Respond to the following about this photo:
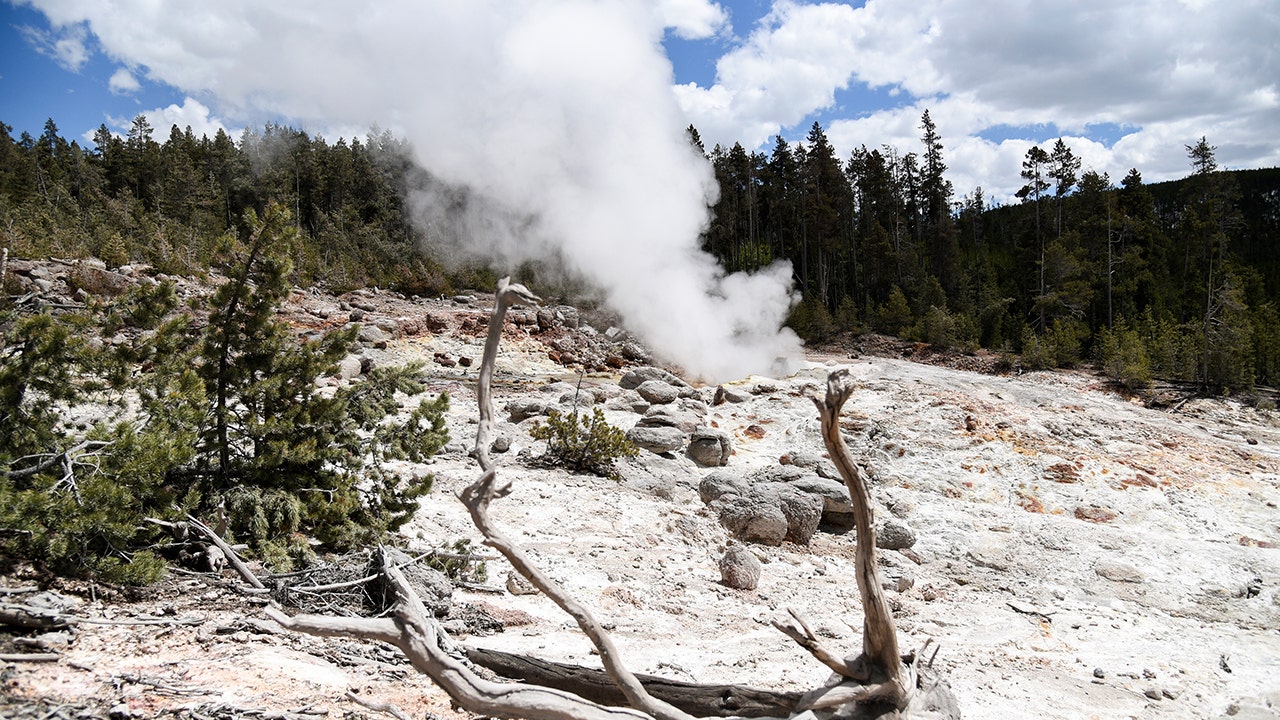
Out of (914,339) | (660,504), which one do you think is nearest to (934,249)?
(914,339)

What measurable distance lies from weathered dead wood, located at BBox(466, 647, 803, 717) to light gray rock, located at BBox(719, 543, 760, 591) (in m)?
2.94

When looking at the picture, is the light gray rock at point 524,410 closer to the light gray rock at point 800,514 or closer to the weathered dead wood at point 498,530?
the light gray rock at point 800,514

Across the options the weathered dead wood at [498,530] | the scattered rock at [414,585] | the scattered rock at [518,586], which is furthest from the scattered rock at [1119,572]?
the scattered rock at [414,585]

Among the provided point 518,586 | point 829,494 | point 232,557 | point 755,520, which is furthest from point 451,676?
point 829,494

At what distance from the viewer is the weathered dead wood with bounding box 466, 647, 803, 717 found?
3334mm

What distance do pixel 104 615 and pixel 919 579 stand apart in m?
6.71

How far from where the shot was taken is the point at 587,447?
9438 mm

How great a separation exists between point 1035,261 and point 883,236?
7561 millimetres

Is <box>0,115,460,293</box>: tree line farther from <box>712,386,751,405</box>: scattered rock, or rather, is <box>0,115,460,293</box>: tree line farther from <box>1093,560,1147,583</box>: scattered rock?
<box>1093,560,1147,583</box>: scattered rock

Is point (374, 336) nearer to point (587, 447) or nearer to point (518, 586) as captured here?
point (587, 447)

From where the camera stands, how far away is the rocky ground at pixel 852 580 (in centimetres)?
348

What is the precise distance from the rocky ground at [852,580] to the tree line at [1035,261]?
7.09 metres

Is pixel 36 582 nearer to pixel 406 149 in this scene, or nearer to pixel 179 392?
pixel 179 392

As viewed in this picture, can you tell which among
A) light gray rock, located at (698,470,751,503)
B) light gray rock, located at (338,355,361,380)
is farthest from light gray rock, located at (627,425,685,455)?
light gray rock, located at (338,355,361,380)
